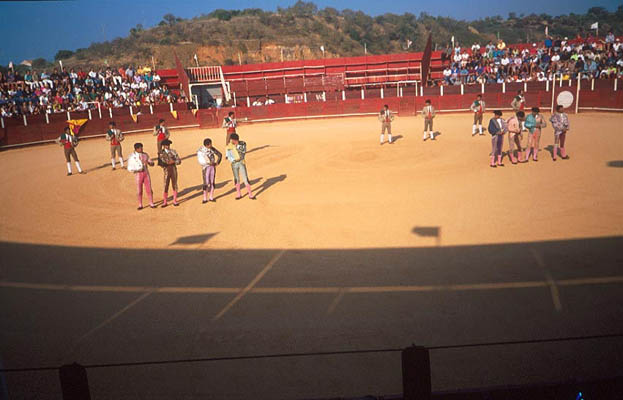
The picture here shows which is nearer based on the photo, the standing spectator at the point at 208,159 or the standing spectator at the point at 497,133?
the standing spectator at the point at 208,159

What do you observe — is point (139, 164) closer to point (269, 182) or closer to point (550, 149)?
point (269, 182)

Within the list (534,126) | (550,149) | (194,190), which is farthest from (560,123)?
(194,190)

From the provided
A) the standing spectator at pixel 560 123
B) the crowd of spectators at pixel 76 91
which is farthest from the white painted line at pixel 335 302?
the crowd of spectators at pixel 76 91

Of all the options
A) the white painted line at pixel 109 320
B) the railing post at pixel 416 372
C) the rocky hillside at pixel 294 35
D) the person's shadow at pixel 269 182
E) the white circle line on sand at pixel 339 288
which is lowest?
the white circle line on sand at pixel 339 288

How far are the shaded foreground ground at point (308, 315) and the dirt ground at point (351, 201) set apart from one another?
88 cm

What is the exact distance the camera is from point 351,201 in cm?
1091

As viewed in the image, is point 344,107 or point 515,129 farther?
point 344,107

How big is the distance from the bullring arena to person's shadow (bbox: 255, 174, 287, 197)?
3.5 inches

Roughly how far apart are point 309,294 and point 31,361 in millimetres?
3285

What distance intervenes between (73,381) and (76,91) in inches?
1329

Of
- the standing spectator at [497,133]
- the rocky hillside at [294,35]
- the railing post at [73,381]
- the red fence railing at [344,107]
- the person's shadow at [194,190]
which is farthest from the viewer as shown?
the rocky hillside at [294,35]

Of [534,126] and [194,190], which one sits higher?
[534,126]

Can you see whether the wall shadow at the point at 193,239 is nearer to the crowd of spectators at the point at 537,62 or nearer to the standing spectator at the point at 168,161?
the standing spectator at the point at 168,161

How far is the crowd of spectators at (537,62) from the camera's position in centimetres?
2916
